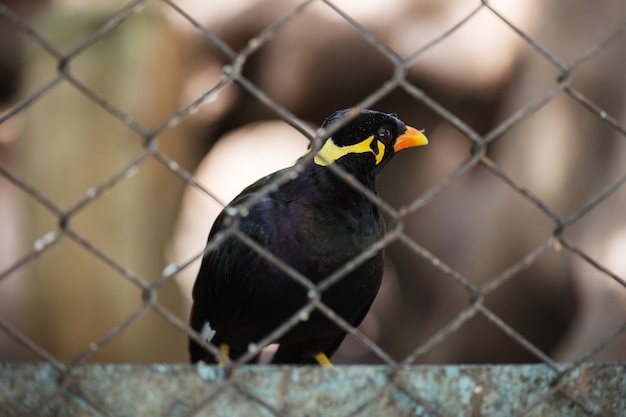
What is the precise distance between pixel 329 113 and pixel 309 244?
324cm

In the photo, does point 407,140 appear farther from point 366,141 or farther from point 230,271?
point 230,271

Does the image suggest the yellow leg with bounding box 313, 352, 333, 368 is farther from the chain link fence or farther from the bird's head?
the chain link fence

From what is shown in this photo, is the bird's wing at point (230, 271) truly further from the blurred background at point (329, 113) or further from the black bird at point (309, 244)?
the blurred background at point (329, 113)

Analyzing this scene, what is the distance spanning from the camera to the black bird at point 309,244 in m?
2.46

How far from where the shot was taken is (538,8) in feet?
16.1

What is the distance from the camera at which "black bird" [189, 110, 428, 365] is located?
8.07ft

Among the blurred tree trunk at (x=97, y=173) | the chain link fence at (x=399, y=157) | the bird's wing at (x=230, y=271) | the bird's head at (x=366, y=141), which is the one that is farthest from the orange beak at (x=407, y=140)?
the blurred tree trunk at (x=97, y=173)

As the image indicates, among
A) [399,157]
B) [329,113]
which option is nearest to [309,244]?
[329,113]

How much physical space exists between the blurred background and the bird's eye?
2374 mm

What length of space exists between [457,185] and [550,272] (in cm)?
85

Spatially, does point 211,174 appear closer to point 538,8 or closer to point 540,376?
point 538,8

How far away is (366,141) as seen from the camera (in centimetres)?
262

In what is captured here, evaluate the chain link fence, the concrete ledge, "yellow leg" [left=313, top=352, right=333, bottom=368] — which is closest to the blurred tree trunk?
the chain link fence

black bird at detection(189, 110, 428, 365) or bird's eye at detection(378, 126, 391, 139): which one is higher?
bird's eye at detection(378, 126, 391, 139)
